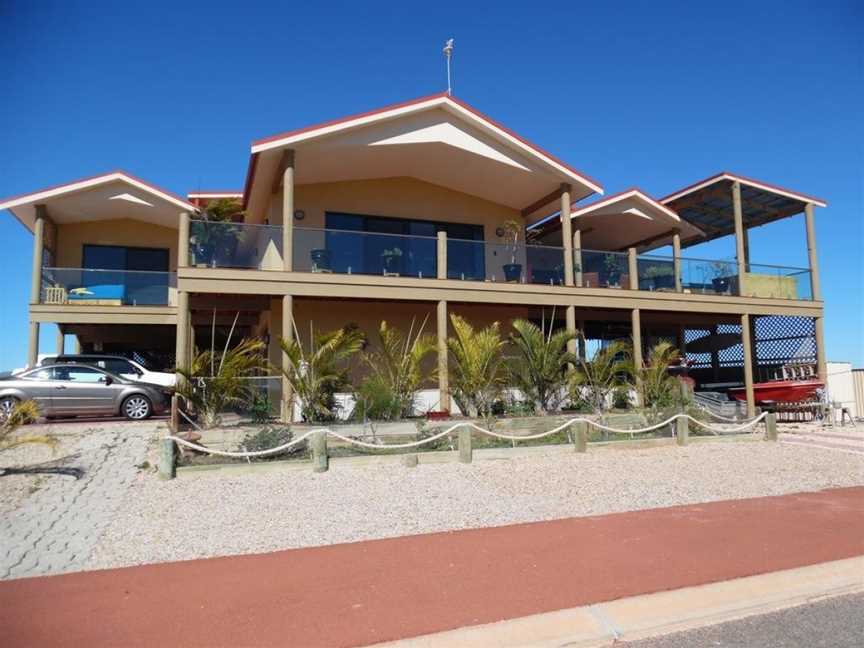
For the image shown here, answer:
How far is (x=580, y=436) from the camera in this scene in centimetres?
1142

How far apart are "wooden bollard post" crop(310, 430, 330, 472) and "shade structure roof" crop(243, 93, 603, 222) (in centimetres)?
766

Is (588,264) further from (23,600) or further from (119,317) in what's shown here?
(23,600)

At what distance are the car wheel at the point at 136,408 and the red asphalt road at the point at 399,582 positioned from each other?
30.1ft

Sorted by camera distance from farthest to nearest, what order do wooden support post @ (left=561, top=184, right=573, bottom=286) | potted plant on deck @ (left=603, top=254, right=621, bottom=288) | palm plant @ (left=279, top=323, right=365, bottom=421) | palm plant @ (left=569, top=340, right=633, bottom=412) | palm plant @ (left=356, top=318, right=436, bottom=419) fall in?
potted plant on deck @ (left=603, top=254, right=621, bottom=288), wooden support post @ (left=561, top=184, right=573, bottom=286), palm plant @ (left=569, top=340, right=633, bottom=412), palm plant @ (left=356, top=318, right=436, bottom=419), palm plant @ (left=279, top=323, right=365, bottom=421)

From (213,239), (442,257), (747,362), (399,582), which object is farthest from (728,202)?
(399,582)

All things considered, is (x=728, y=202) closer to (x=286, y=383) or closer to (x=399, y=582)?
(x=286, y=383)

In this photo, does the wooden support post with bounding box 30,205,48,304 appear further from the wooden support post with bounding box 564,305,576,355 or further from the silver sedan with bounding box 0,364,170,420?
the wooden support post with bounding box 564,305,576,355

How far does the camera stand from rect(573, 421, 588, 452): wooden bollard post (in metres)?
11.4

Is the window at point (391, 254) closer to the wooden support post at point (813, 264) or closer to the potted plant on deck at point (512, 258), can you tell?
the potted plant on deck at point (512, 258)

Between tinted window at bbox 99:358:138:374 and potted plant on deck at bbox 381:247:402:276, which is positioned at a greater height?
potted plant on deck at bbox 381:247:402:276

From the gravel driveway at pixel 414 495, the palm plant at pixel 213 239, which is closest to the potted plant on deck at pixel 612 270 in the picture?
the gravel driveway at pixel 414 495

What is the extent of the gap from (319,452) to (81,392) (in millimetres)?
7516

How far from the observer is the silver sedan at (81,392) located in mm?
13641

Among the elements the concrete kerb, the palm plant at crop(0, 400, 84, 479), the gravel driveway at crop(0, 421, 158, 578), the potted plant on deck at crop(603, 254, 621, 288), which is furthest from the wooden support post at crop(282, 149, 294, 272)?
the concrete kerb
